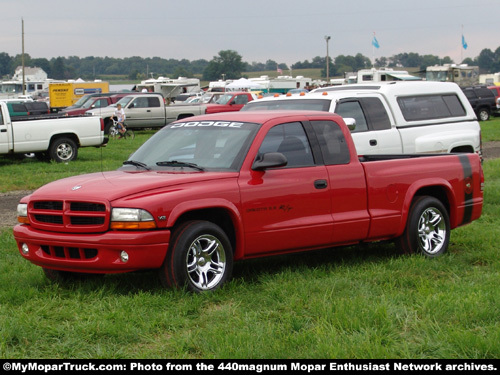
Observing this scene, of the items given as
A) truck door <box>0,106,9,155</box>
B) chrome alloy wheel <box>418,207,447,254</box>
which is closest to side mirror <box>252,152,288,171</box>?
chrome alloy wheel <box>418,207,447,254</box>

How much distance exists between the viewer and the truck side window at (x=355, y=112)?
1215cm

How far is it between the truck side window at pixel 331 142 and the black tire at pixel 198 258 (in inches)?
60.8

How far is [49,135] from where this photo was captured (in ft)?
67.7

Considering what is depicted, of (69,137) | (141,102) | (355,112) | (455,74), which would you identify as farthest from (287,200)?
(455,74)

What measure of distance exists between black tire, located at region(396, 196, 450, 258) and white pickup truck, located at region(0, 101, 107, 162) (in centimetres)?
1352

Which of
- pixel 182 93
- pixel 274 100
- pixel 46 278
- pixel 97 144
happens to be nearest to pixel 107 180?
pixel 46 278

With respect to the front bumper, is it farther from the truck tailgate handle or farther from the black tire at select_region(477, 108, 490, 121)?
the black tire at select_region(477, 108, 490, 121)

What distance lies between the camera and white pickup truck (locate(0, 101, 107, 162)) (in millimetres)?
19812

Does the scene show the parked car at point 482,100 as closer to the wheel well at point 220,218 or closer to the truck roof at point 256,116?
the truck roof at point 256,116

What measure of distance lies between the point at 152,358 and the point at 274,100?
819cm

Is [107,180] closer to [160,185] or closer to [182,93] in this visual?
[160,185]

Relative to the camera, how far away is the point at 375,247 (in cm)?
957

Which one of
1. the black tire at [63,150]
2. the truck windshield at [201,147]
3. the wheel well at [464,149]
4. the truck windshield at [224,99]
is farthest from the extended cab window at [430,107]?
the truck windshield at [224,99]

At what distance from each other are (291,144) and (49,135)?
46.0 ft
